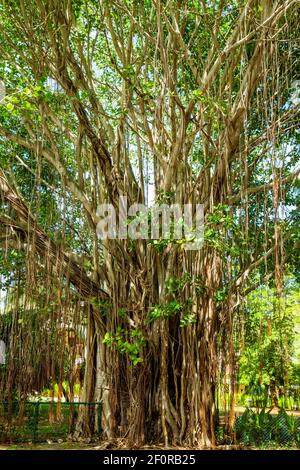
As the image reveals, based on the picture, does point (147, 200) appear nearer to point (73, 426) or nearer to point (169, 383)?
point (169, 383)

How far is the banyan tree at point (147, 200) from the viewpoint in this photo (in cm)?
381

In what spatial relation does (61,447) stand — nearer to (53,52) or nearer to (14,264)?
Answer: (14,264)

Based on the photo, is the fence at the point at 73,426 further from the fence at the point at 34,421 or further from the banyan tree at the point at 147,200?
the banyan tree at the point at 147,200

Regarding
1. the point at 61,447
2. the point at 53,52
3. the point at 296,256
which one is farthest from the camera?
the point at 296,256

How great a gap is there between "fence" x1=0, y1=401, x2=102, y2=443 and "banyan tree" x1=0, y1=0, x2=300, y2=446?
0.33 feet

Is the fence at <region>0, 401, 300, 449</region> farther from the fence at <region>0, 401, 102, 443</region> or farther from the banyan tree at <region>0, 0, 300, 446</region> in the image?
the banyan tree at <region>0, 0, 300, 446</region>

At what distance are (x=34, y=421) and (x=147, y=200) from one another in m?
2.40

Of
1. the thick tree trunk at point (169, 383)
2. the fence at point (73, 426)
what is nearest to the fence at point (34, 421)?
the fence at point (73, 426)

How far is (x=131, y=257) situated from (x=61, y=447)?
1.85m

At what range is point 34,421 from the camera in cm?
492

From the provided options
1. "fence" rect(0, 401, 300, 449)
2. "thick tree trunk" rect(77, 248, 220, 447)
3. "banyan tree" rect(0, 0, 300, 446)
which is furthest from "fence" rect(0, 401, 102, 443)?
"thick tree trunk" rect(77, 248, 220, 447)

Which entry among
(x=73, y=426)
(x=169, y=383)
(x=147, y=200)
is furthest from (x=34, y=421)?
(x=147, y=200)

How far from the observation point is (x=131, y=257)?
A: 4.39 meters
